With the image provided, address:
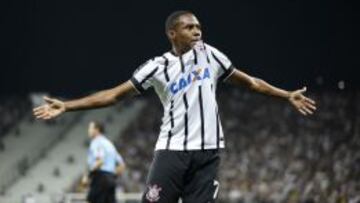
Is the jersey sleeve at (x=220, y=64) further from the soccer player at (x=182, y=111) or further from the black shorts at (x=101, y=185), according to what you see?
the black shorts at (x=101, y=185)

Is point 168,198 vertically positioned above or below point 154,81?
below

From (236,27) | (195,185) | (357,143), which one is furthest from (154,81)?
(357,143)

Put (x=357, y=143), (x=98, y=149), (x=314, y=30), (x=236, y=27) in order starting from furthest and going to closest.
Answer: (x=357, y=143) < (x=236, y=27) < (x=314, y=30) < (x=98, y=149)

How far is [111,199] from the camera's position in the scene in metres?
Result: 12.3

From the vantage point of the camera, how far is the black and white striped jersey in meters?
5.27

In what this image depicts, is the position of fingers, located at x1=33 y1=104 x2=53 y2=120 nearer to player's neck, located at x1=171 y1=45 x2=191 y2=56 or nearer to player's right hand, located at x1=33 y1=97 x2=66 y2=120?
player's right hand, located at x1=33 y1=97 x2=66 y2=120

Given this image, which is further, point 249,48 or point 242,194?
point 242,194

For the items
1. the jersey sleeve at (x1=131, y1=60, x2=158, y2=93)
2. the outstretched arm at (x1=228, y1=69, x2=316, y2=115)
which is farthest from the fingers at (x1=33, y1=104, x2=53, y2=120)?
the outstretched arm at (x1=228, y1=69, x2=316, y2=115)

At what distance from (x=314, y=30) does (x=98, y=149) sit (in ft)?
18.3

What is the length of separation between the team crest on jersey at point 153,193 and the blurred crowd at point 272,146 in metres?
16.2

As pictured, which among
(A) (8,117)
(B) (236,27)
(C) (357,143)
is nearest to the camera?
(B) (236,27)

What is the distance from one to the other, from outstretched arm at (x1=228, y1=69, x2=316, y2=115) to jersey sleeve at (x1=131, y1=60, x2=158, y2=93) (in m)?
0.54

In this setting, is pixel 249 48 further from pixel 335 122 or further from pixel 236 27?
pixel 335 122

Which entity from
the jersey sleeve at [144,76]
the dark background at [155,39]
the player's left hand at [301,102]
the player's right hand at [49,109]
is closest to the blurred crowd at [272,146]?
the dark background at [155,39]
